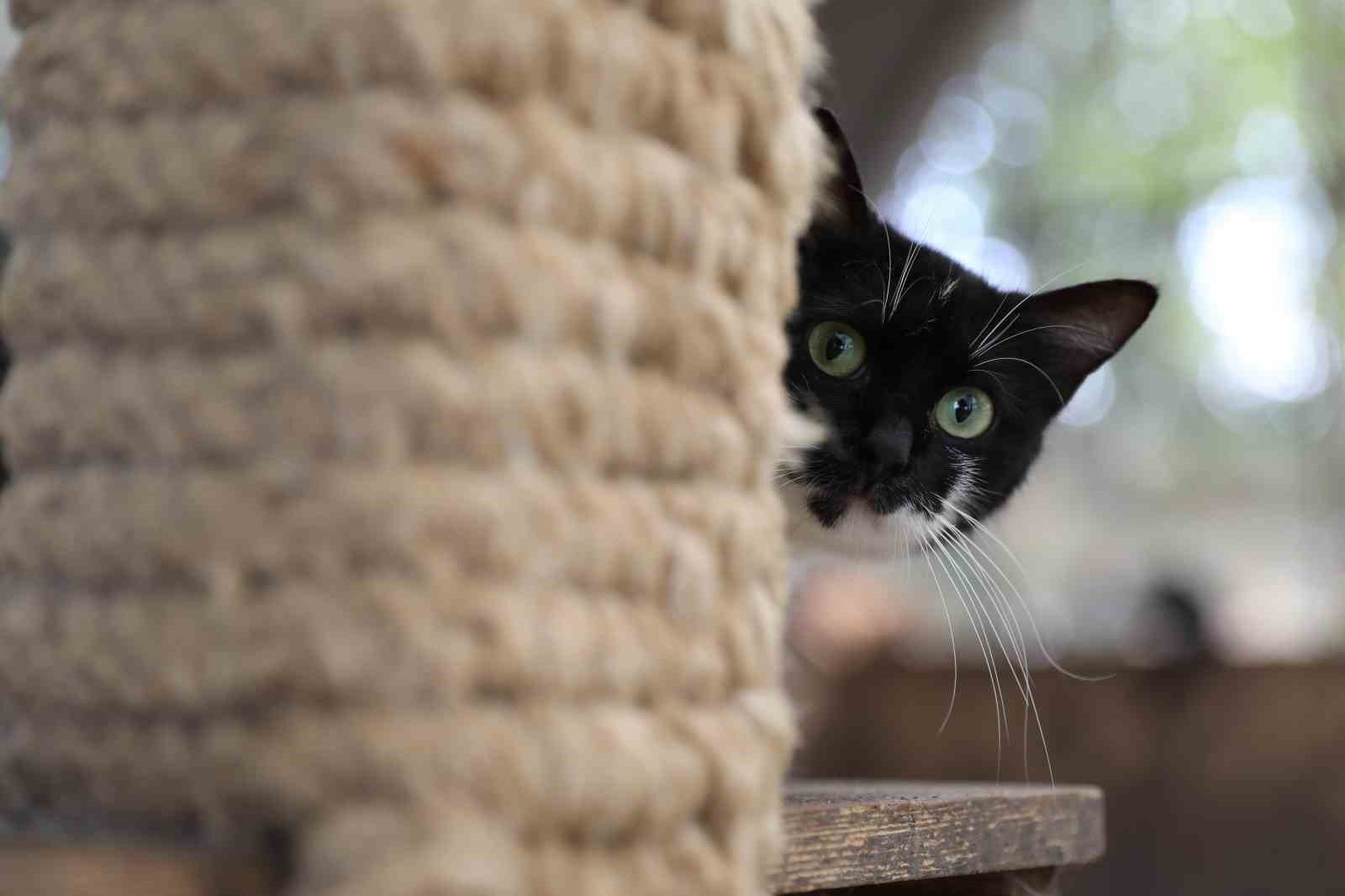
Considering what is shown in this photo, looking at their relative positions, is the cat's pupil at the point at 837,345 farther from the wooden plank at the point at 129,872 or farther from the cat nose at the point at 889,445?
the wooden plank at the point at 129,872

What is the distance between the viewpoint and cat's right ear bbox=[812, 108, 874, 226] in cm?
85

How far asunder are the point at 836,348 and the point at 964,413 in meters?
0.14

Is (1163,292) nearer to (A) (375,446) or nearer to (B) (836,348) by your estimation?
(B) (836,348)

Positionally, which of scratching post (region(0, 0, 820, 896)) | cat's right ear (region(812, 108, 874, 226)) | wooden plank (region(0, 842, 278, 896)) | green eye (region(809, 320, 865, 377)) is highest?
cat's right ear (region(812, 108, 874, 226))

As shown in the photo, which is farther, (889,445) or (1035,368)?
(1035,368)

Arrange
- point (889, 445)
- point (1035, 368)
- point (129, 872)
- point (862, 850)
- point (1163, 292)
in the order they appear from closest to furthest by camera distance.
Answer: point (129, 872) → point (862, 850) → point (889, 445) → point (1035, 368) → point (1163, 292)

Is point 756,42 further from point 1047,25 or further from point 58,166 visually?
point 1047,25

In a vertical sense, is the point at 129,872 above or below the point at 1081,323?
below

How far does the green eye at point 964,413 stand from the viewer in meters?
0.91

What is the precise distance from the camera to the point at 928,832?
0.57 meters

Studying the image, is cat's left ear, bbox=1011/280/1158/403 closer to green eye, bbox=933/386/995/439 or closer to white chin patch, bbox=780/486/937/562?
green eye, bbox=933/386/995/439

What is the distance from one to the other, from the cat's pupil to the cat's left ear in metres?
0.18

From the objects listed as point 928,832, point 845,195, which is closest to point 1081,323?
point 845,195

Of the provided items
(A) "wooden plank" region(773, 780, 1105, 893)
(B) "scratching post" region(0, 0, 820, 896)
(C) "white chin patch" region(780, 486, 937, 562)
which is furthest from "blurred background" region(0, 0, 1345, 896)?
(B) "scratching post" region(0, 0, 820, 896)
